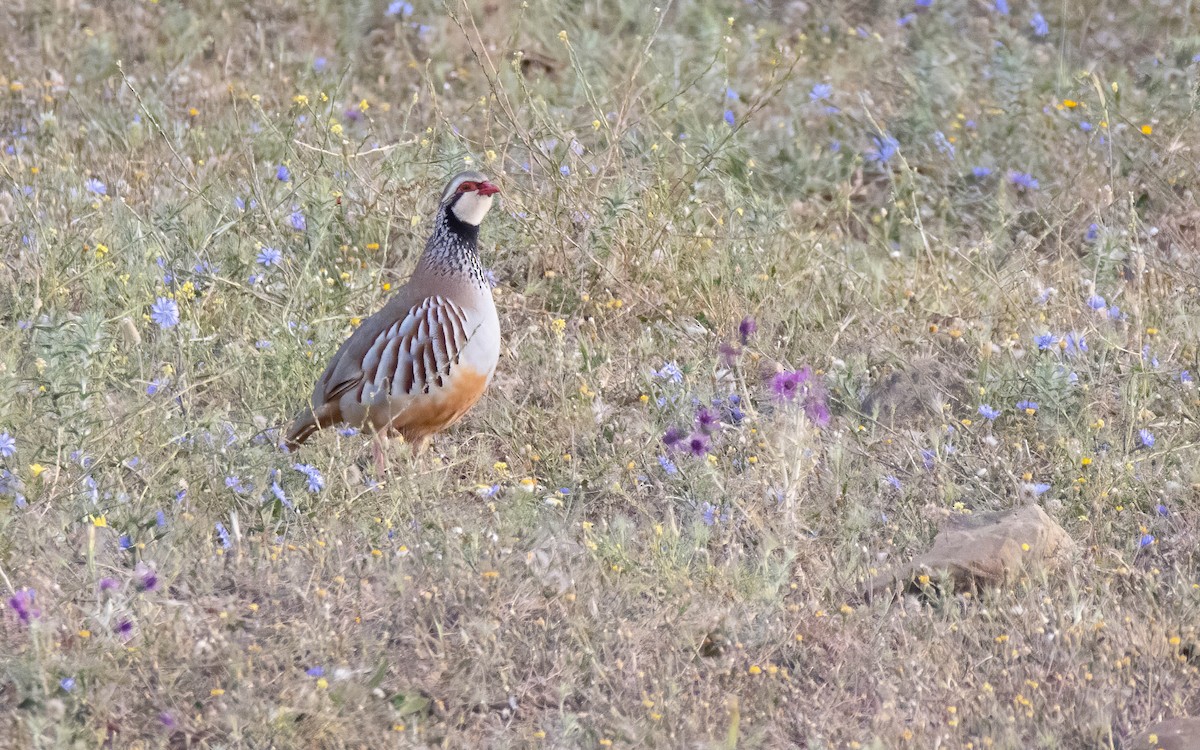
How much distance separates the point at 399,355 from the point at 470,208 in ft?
2.19

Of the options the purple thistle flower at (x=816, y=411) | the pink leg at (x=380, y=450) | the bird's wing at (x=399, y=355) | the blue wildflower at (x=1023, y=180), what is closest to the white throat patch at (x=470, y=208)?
the bird's wing at (x=399, y=355)

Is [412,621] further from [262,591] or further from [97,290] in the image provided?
[97,290]

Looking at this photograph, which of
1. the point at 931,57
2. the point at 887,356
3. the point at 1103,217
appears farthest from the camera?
the point at 931,57

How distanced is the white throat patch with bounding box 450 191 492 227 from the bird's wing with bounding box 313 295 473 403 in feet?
1.36

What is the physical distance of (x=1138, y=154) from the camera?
7.70m

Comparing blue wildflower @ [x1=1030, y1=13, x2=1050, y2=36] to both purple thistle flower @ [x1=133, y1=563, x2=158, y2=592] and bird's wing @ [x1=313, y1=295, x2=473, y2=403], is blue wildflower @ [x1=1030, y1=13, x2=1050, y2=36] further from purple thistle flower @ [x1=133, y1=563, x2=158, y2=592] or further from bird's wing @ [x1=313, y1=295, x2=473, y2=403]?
purple thistle flower @ [x1=133, y1=563, x2=158, y2=592]

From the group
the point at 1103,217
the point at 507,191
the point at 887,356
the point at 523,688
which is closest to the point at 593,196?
the point at 507,191

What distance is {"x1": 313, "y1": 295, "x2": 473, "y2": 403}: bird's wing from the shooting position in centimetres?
518

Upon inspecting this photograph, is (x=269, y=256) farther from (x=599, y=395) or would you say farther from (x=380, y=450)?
(x=599, y=395)

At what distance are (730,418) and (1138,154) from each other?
336 centimetres

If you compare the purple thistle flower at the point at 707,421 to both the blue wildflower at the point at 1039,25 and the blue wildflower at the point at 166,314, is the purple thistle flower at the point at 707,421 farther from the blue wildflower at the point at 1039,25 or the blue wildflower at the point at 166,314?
the blue wildflower at the point at 1039,25

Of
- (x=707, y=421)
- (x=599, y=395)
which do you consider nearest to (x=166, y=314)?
(x=599, y=395)

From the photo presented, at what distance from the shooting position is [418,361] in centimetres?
520

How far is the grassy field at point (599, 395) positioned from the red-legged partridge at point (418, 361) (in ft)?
0.58
